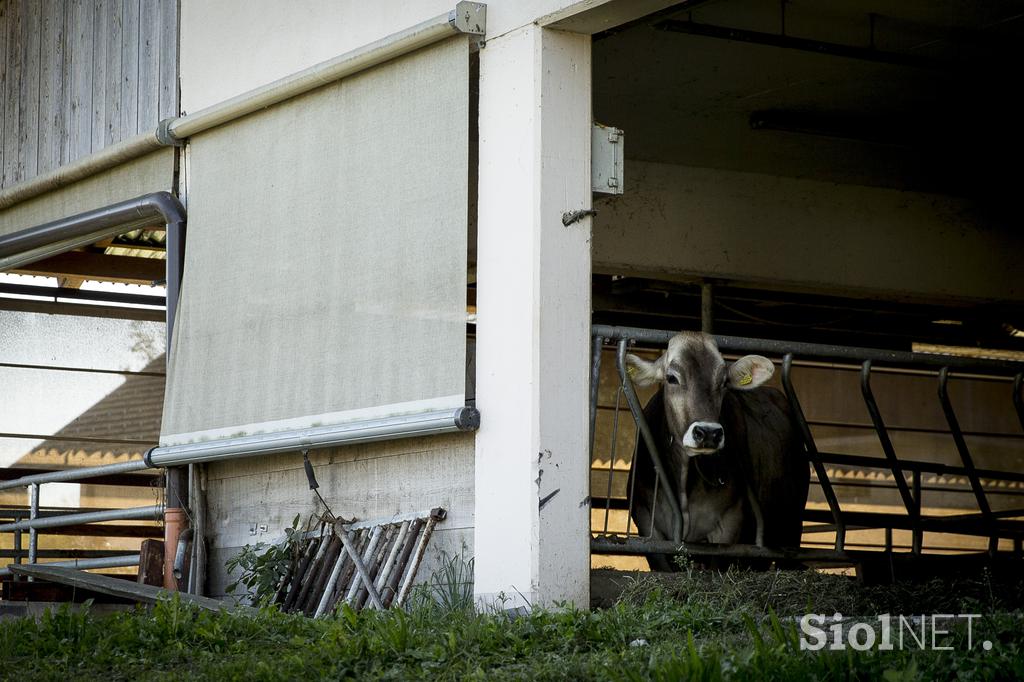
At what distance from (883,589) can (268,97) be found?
4121 millimetres

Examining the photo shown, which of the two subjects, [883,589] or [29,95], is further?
[29,95]

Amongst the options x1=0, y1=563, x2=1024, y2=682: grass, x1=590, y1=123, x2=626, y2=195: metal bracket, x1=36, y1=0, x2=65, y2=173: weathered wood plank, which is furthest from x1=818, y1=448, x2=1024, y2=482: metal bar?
x1=36, y1=0, x2=65, y2=173: weathered wood plank

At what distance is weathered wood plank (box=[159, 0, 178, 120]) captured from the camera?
8.92m

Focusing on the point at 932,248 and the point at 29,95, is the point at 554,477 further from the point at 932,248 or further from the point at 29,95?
the point at 932,248

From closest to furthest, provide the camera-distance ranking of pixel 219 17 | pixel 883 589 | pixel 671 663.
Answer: pixel 671 663, pixel 883 589, pixel 219 17

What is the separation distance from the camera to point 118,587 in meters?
Answer: 7.36

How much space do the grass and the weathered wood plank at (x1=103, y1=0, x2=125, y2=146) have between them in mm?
3767

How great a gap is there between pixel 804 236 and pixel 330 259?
548 centimetres

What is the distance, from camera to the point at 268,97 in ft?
26.2

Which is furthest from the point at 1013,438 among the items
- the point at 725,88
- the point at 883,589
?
the point at 883,589

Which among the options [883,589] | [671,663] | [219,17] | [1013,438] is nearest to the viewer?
[671,663]

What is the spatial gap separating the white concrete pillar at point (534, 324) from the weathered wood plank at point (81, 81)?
159 inches

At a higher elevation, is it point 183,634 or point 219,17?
point 219,17

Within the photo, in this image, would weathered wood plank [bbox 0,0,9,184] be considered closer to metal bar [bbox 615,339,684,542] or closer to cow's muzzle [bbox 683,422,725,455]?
metal bar [bbox 615,339,684,542]
